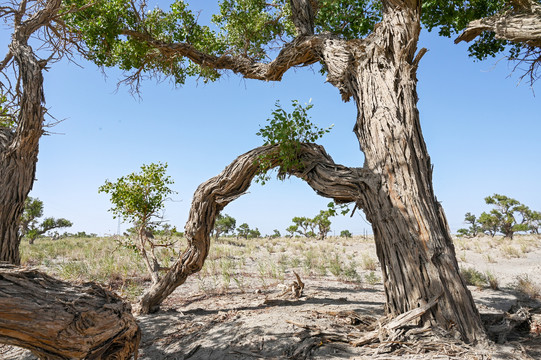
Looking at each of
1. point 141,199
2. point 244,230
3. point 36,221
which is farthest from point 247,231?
point 141,199

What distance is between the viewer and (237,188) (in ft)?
18.6

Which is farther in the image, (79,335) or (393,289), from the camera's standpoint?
(393,289)

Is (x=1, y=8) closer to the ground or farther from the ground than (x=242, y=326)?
farther from the ground

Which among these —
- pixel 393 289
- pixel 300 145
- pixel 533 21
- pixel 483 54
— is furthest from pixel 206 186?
pixel 483 54

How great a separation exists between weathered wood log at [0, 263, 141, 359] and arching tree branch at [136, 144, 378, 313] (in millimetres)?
2973

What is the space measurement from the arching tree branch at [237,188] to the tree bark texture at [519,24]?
2814 mm

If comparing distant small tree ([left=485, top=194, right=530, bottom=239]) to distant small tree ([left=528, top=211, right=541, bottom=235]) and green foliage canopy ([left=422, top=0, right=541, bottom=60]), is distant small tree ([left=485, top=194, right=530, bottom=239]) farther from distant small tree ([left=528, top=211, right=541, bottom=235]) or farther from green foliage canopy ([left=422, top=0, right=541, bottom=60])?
green foliage canopy ([left=422, top=0, right=541, bottom=60])

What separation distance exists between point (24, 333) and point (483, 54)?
29.6 feet

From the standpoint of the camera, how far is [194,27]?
754cm

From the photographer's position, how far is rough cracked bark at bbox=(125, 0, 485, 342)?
398cm

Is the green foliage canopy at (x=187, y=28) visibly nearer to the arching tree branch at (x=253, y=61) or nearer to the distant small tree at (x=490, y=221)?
the arching tree branch at (x=253, y=61)

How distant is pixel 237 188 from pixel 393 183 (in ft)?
8.48

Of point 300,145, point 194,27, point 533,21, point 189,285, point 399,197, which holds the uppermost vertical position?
point 194,27

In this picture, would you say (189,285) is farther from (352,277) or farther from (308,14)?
(308,14)
